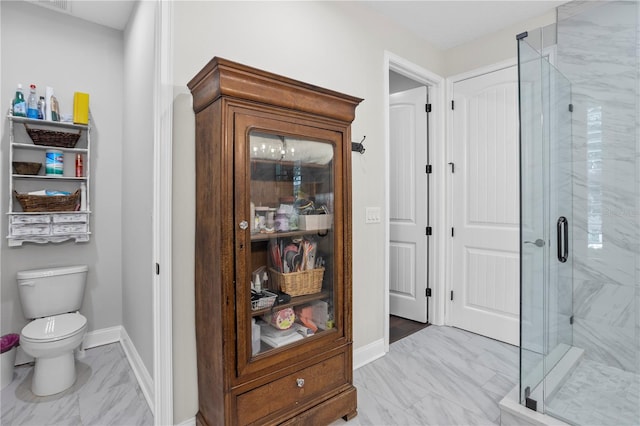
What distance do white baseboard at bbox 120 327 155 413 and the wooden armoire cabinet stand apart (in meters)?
0.52

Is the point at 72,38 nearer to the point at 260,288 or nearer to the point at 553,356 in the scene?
the point at 260,288

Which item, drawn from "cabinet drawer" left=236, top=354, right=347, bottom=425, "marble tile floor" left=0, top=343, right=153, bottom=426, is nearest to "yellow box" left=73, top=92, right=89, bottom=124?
"marble tile floor" left=0, top=343, right=153, bottom=426

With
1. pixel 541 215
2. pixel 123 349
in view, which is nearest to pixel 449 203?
pixel 541 215

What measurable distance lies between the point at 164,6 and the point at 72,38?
68.9 inches

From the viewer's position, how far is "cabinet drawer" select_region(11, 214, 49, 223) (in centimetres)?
243

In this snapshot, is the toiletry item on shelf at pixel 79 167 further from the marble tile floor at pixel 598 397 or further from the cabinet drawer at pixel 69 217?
the marble tile floor at pixel 598 397

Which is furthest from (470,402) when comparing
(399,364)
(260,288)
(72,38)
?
(72,38)

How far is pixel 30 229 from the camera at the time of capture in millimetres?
2484

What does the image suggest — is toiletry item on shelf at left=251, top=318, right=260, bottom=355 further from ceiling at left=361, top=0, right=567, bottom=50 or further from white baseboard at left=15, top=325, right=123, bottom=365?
ceiling at left=361, top=0, right=567, bottom=50

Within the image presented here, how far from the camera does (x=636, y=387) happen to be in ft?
6.37

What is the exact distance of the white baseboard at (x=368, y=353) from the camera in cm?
243

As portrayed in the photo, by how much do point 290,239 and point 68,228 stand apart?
6.73 ft

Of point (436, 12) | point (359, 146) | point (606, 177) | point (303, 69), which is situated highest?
point (436, 12)

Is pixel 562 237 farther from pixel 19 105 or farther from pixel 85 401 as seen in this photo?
pixel 19 105
